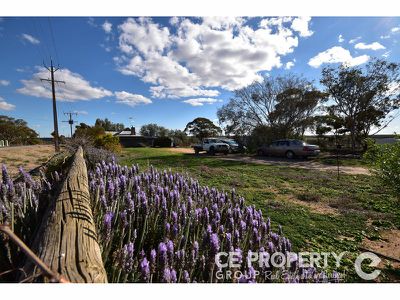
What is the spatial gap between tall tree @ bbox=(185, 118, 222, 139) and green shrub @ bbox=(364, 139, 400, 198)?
51.0 meters

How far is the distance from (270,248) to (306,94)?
28283mm

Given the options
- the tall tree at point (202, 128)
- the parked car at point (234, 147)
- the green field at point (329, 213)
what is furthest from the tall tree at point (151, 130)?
the green field at point (329, 213)

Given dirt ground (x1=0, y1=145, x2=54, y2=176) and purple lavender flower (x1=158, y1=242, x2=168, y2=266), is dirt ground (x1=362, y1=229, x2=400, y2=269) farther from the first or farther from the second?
dirt ground (x1=0, y1=145, x2=54, y2=176)

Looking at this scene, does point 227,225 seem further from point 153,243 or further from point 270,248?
point 153,243

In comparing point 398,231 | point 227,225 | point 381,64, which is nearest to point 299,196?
point 398,231

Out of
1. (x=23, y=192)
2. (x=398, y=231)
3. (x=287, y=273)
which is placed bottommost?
(x=398, y=231)

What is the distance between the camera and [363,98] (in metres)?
25.5

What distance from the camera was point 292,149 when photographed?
2044 centimetres

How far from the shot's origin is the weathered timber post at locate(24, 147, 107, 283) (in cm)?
136

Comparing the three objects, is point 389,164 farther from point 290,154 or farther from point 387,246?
point 290,154

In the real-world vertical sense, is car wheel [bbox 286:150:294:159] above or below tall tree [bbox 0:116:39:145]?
below

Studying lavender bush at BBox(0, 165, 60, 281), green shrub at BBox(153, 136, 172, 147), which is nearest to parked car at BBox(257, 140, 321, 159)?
lavender bush at BBox(0, 165, 60, 281)

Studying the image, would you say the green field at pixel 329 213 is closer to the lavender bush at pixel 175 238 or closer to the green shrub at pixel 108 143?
the lavender bush at pixel 175 238

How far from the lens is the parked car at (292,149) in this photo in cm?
1962
